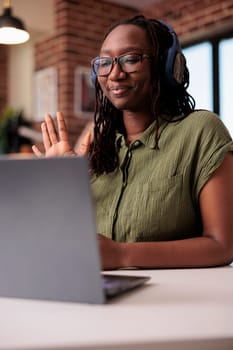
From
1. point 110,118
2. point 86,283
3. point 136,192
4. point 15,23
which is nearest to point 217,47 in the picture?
point 15,23

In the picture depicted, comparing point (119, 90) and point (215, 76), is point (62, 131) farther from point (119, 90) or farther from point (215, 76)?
point (215, 76)

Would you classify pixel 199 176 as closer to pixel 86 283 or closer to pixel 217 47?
pixel 86 283

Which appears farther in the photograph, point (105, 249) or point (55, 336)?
point (105, 249)

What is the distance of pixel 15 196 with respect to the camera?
0.63 m

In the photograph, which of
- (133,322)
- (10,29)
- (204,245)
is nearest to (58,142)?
(204,245)

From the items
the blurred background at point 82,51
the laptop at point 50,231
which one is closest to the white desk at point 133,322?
the laptop at point 50,231

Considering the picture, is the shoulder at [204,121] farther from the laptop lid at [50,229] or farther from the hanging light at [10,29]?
the hanging light at [10,29]

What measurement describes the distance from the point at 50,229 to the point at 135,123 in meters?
0.77

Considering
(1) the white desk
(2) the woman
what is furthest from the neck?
(1) the white desk

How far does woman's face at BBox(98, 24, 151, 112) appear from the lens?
48.8 inches

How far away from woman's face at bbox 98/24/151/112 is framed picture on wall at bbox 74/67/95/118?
3.79m

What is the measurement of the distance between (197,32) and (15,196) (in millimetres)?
4292

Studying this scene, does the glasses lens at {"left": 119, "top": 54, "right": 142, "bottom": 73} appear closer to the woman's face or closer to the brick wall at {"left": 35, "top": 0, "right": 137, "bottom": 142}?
the woman's face

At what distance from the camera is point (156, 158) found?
1213mm
